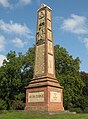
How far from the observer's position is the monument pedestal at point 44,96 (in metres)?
20.9

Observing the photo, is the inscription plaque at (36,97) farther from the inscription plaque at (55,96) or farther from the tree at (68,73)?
the tree at (68,73)

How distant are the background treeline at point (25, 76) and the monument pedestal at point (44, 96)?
1463 cm

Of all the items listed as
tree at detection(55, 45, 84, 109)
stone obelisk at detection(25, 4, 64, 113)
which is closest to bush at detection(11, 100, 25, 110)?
tree at detection(55, 45, 84, 109)

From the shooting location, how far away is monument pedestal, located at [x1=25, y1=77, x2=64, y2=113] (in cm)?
2089

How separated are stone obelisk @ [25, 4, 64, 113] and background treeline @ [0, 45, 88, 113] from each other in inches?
562

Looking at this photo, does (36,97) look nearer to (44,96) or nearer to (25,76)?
(44,96)

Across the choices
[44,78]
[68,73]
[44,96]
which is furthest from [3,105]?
[44,96]

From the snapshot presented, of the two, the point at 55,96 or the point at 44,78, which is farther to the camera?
the point at 44,78

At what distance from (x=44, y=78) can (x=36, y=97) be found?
7.03ft

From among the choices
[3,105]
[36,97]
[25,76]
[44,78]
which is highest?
[25,76]

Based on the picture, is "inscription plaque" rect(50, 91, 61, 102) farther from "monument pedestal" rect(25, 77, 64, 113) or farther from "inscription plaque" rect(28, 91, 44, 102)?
"inscription plaque" rect(28, 91, 44, 102)

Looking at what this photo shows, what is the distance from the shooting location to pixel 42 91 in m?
21.5

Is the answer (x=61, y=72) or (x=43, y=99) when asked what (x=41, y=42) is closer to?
(x=43, y=99)

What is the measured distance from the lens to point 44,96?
21172 millimetres
